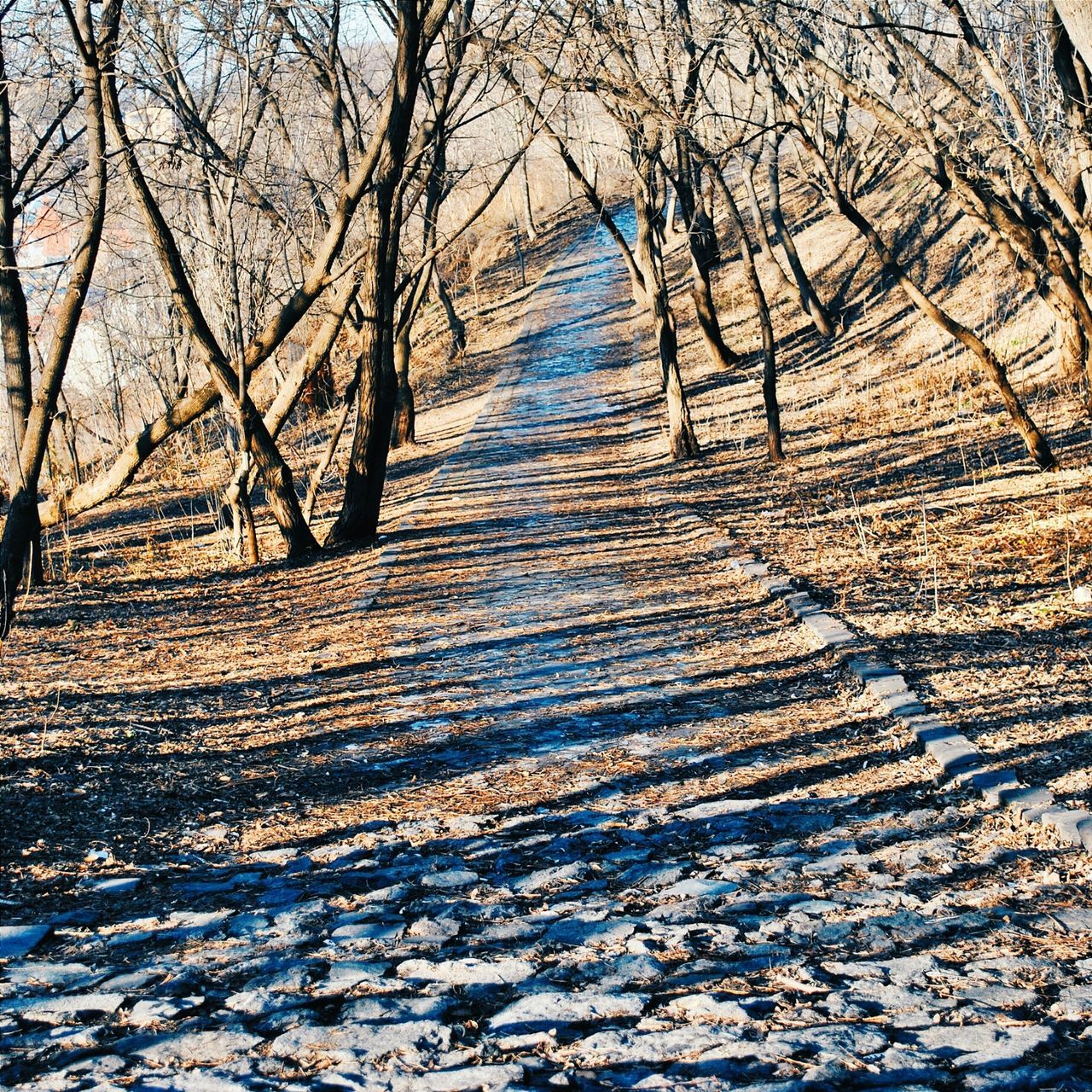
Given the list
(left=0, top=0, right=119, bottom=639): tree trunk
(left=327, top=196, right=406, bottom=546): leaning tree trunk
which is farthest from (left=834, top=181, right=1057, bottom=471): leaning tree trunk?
(left=0, top=0, right=119, bottom=639): tree trunk

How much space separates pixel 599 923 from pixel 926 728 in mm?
2222

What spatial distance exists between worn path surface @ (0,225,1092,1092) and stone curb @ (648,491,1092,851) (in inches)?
4.5

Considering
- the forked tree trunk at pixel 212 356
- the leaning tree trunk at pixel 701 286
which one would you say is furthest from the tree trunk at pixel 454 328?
the forked tree trunk at pixel 212 356

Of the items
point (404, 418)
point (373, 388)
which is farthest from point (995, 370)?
point (404, 418)

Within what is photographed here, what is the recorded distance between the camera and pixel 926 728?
5395mm

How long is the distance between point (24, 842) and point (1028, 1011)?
353 cm

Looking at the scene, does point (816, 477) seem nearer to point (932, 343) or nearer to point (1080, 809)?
point (932, 343)

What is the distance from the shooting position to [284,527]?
35.6 ft

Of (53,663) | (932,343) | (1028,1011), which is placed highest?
(932,343)

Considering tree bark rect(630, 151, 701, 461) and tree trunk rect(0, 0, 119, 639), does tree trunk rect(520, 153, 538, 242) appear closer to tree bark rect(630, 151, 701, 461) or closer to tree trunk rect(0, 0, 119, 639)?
tree bark rect(630, 151, 701, 461)

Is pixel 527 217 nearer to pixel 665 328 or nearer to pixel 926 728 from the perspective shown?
pixel 665 328

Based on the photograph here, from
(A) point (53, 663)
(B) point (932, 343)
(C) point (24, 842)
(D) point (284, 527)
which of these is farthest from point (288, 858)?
(B) point (932, 343)

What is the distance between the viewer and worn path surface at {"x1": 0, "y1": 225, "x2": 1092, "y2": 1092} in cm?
301

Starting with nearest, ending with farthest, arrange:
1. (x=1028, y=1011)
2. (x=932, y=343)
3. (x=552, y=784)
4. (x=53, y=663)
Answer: (x=1028, y=1011) → (x=552, y=784) → (x=53, y=663) → (x=932, y=343)
